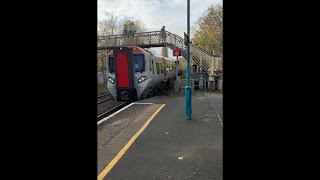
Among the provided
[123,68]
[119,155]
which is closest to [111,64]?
[123,68]

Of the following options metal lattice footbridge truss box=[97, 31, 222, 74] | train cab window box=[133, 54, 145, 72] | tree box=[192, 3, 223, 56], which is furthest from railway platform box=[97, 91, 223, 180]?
tree box=[192, 3, 223, 56]

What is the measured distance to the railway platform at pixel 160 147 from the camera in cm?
440

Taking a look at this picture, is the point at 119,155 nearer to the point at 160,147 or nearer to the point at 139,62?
the point at 160,147

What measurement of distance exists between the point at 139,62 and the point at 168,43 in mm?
10825

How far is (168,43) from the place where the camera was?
23922 mm

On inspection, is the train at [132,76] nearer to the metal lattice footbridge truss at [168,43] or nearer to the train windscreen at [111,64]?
the train windscreen at [111,64]

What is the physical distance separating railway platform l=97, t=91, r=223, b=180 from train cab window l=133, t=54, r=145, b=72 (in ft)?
14.3

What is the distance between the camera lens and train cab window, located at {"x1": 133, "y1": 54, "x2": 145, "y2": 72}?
13.5 meters
